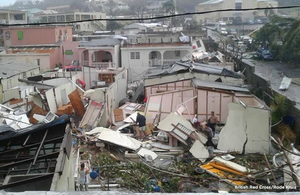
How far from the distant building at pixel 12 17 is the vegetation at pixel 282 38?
1275 inches

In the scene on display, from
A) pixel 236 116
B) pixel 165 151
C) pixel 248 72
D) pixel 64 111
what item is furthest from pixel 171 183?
pixel 248 72

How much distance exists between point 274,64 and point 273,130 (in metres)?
14.8

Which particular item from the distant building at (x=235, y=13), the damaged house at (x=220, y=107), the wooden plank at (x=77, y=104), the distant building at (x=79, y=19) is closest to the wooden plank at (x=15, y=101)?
the wooden plank at (x=77, y=104)

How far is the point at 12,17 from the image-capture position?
48.8 metres

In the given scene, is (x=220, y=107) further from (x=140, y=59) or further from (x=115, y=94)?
(x=140, y=59)

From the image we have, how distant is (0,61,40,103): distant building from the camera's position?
50.2 feet

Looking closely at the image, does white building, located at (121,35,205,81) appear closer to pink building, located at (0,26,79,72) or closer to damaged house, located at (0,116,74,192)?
pink building, located at (0,26,79,72)

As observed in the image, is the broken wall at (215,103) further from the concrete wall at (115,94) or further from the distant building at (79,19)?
the distant building at (79,19)

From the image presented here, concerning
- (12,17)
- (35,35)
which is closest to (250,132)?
(35,35)

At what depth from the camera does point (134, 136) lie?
489 inches

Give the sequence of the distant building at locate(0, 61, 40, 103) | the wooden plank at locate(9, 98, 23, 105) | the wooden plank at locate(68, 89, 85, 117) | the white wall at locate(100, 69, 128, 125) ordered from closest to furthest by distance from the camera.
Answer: the white wall at locate(100, 69, 128, 125)
the wooden plank at locate(9, 98, 23, 105)
the distant building at locate(0, 61, 40, 103)
the wooden plank at locate(68, 89, 85, 117)

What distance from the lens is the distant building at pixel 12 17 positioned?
4693 cm

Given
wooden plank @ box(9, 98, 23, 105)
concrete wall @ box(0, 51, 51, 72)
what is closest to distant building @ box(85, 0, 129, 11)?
concrete wall @ box(0, 51, 51, 72)

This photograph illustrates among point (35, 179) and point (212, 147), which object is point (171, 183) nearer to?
point (212, 147)
